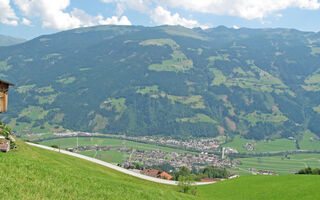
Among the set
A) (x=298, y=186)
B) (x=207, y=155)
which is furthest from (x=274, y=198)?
(x=207, y=155)

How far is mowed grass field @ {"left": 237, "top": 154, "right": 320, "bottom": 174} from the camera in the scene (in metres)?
167

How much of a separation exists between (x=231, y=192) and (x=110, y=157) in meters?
139

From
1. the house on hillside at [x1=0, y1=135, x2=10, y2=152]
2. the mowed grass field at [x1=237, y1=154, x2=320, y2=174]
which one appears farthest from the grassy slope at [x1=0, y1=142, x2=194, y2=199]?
the mowed grass field at [x1=237, y1=154, x2=320, y2=174]

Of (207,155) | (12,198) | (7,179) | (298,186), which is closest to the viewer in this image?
(12,198)

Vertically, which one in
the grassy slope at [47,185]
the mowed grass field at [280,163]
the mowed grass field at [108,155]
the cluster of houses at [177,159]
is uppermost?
the grassy slope at [47,185]

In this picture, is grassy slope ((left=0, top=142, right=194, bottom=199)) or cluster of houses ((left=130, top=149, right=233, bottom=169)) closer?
grassy slope ((left=0, top=142, right=194, bottom=199))

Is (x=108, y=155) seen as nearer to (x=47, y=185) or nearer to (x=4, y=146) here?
(x=4, y=146)

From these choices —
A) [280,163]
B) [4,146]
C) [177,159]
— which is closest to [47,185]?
[4,146]

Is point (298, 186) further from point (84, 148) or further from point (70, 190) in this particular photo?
point (84, 148)

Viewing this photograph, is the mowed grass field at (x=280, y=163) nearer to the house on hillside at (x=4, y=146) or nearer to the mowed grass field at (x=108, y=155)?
the mowed grass field at (x=108, y=155)

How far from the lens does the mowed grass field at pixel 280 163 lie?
167 metres

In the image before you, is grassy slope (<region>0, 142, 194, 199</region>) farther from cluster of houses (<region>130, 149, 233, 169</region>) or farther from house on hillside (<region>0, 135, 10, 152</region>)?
cluster of houses (<region>130, 149, 233, 169</region>)

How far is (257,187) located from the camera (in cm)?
4328

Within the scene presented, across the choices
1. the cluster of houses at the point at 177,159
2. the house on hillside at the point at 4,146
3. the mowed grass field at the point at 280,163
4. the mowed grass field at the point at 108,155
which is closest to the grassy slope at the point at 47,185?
the house on hillside at the point at 4,146
